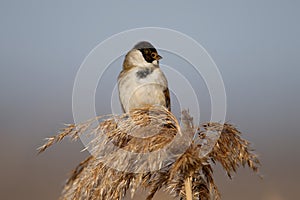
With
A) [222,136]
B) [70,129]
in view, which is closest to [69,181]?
[70,129]

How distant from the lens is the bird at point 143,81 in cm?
275

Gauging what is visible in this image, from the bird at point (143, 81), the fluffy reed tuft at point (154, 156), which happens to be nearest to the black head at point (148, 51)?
the bird at point (143, 81)

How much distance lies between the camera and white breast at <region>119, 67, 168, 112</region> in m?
2.75

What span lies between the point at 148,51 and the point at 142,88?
0.26 meters

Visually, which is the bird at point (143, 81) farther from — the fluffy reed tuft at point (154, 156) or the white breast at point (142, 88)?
the fluffy reed tuft at point (154, 156)

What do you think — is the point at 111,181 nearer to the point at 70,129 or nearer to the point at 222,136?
the point at 70,129

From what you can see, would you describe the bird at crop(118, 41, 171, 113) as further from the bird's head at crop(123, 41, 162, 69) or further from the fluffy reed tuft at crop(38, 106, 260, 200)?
the fluffy reed tuft at crop(38, 106, 260, 200)

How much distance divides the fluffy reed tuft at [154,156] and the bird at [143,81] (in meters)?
1.01

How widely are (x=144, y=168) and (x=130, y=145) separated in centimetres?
12

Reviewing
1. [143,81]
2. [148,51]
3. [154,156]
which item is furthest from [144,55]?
[154,156]

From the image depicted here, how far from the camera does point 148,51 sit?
276 cm

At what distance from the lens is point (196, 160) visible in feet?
5.17

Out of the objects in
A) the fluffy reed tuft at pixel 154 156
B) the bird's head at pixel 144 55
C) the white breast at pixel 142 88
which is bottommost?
the fluffy reed tuft at pixel 154 156

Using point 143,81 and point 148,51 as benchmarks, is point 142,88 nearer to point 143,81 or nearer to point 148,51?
point 143,81
